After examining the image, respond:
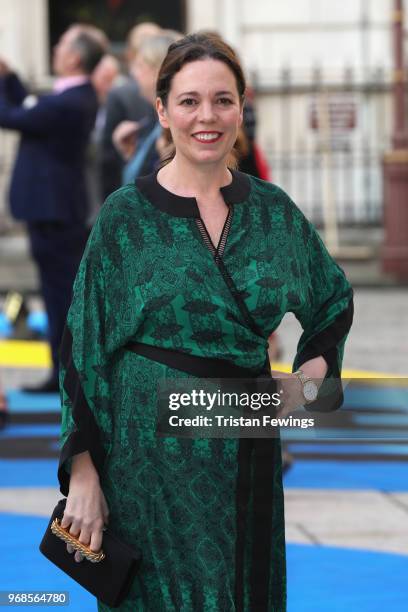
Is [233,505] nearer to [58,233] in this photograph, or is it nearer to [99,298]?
[99,298]

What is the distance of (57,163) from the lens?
8.78 metres

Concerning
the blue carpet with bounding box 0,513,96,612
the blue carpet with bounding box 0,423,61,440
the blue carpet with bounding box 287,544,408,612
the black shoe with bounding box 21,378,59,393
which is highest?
the black shoe with bounding box 21,378,59,393

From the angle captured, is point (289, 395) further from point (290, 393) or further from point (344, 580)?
point (344, 580)

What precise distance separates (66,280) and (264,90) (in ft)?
35.2

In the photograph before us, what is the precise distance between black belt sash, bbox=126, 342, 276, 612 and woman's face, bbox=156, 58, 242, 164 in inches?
17.8

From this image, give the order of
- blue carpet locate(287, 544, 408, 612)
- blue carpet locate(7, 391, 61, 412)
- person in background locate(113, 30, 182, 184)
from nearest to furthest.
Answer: blue carpet locate(287, 544, 408, 612) < person in background locate(113, 30, 182, 184) < blue carpet locate(7, 391, 61, 412)

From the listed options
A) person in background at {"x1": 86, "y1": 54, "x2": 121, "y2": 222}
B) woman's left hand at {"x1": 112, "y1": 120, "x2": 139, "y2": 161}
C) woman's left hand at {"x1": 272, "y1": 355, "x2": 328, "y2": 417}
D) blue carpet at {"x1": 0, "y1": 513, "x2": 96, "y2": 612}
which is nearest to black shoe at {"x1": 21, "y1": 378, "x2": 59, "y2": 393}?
person in background at {"x1": 86, "y1": 54, "x2": 121, "y2": 222}

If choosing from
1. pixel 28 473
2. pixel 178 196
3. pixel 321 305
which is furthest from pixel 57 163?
pixel 178 196

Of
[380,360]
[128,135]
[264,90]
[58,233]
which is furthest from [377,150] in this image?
[128,135]

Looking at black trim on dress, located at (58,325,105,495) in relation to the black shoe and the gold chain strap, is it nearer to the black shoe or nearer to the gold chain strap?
the gold chain strap

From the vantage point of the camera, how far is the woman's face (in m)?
3.30

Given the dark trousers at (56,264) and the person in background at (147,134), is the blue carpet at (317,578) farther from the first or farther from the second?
the dark trousers at (56,264)

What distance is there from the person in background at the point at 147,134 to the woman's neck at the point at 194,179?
279 centimetres

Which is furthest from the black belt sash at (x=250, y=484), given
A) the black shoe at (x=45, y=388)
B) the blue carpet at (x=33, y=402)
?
the black shoe at (x=45, y=388)
